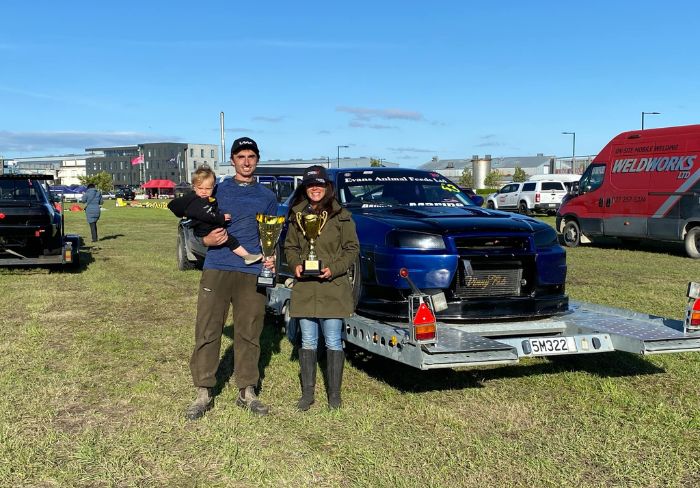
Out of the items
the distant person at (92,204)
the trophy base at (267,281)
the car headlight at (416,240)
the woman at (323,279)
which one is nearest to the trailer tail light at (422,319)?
the woman at (323,279)

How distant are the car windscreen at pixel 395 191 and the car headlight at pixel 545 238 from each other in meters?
1.15

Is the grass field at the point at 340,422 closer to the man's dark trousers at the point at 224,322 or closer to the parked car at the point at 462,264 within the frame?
the man's dark trousers at the point at 224,322

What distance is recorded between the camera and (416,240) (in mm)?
4992

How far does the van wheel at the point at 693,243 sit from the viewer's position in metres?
14.0

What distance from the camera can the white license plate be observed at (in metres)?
4.69

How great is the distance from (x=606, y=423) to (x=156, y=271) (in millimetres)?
9240

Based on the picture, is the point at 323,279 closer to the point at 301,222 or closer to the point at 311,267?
the point at 311,267

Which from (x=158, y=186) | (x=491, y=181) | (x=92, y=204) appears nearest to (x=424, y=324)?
(x=92, y=204)

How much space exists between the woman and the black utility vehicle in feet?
25.3

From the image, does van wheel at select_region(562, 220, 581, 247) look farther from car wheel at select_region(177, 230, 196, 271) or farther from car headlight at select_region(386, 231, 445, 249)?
car headlight at select_region(386, 231, 445, 249)

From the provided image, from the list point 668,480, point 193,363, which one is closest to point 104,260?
point 193,363

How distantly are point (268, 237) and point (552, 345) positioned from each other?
7.07ft

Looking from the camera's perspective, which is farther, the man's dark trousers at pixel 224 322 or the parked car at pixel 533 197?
the parked car at pixel 533 197

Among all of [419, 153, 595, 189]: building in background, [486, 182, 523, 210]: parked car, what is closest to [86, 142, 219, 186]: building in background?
[419, 153, 595, 189]: building in background
